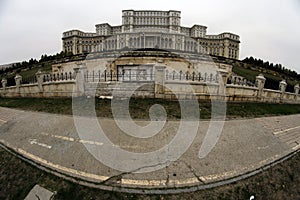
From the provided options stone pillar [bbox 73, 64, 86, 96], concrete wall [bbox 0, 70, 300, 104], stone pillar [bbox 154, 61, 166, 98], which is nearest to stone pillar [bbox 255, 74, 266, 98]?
concrete wall [bbox 0, 70, 300, 104]

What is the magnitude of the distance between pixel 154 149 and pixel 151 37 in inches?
2531

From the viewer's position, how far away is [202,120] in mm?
8953

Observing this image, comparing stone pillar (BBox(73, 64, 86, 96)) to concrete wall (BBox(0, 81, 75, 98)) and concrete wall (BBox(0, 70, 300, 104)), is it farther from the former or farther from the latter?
concrete wall (BBox(0, 81, 75, 98))

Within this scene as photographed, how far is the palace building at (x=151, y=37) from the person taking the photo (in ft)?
225

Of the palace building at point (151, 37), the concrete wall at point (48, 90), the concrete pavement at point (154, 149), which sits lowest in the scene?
the concrete pavement at point (154, 149)

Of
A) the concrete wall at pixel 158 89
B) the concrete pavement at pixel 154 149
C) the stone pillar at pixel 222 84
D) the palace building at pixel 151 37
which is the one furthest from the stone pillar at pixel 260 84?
the palace building at pixel 151 37

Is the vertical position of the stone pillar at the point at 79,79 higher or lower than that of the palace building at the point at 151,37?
lower

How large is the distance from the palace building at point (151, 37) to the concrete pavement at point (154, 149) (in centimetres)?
5895

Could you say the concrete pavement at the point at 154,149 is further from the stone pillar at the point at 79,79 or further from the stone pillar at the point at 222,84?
the stone pillar at the point at 79,79

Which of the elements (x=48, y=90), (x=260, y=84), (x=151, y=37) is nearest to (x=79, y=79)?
(x=48, y=90)

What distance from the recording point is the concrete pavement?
16.8ft

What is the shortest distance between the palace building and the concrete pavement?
58.9 meters

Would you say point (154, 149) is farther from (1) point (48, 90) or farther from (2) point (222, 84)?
(1) point (48, 90)

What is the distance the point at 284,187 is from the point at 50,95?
15.1m
